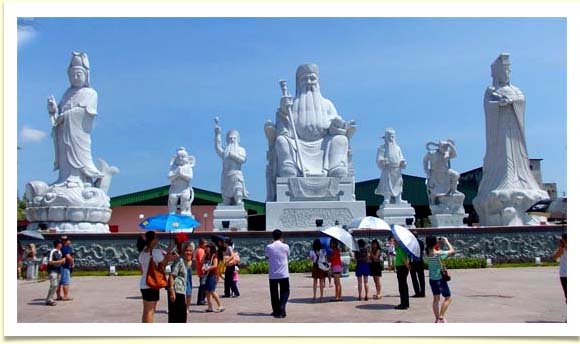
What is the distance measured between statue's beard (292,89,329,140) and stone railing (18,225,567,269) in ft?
16.6

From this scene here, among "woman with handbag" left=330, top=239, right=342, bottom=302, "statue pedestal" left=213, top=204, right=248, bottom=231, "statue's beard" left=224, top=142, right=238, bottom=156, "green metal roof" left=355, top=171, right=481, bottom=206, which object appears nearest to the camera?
"woman with handbag" left=330, top=239, right=342, bottom=302

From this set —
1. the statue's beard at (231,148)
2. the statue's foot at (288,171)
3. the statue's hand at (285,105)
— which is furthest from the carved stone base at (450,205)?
the statue's beard at (231,148)

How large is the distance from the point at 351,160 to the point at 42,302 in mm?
13245

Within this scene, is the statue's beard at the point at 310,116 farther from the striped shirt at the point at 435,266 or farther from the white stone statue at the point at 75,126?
the striped shirt at the point at 435,266

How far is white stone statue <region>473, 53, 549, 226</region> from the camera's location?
2192cm

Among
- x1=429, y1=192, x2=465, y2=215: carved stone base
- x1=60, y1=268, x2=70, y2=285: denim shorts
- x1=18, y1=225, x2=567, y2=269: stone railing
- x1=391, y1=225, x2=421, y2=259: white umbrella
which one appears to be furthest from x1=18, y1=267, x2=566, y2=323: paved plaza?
x1=429, y1=192, x2=465, y2=215: carved stone base

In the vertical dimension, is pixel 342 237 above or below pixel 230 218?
below

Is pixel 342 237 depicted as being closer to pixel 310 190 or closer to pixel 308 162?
pixel 310 190

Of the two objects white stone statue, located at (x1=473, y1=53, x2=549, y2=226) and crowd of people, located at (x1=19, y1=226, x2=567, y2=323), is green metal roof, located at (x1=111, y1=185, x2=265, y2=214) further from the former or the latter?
crowd of people, located at (x1=19, y1=226, x2=567, y2=323)

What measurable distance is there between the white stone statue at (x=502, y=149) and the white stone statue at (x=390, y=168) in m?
2.76

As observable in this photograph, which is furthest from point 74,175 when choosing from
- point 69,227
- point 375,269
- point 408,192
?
point 408,192

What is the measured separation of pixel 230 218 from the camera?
21.9m

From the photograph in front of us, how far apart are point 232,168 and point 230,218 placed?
1.86 m
